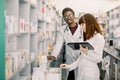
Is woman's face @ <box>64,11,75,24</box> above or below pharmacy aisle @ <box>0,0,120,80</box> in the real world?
above

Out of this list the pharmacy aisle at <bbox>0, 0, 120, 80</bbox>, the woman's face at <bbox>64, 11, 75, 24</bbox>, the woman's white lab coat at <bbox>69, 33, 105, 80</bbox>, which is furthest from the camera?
the woman's face at <bbox>64, 11, 75, 24</bbox>

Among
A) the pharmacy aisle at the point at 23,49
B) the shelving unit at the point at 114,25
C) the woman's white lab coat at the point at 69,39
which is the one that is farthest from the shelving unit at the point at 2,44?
the shelving unit at the point at 114,25

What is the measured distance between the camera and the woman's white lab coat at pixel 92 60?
407 centimetres

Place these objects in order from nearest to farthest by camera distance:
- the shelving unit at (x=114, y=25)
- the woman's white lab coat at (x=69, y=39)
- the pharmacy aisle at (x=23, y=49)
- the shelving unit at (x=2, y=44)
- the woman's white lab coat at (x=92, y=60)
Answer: the shelving unit at (x=2, y=44) → the pharmacy aisle at (x=23, y=49) → the woman's white lab coat at (x=92, y=60) → the woman's white lab coat at (x=69, y=39) → the shelving unit at (x=114, y=25)

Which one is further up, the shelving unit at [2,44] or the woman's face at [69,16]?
the woman's face at [69,16]

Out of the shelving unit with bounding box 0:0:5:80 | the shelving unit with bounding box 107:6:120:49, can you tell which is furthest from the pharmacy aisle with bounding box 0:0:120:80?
the shelving unit with bounding box 107:6:120:49

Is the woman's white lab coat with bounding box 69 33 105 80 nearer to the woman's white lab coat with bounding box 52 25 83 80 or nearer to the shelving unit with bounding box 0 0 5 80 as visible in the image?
the woman's white lab coat with bounding box 52 25 83 80

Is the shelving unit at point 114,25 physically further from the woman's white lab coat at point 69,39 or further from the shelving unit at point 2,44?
the shelving unit at point 2,44

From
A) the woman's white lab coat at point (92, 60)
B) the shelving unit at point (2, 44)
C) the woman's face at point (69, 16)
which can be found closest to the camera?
the shelving unit at point (2, 44)

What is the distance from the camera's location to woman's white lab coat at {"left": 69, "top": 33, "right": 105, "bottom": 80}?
13.4 ft

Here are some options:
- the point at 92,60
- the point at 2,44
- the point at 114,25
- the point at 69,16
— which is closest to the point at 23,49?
the point at 69,16

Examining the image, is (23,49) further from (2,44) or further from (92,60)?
(2,44)

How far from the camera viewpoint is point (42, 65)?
3.79 meters

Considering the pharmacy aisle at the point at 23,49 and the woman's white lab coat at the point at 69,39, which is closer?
the pharmacy aisle at the point at 23,49
